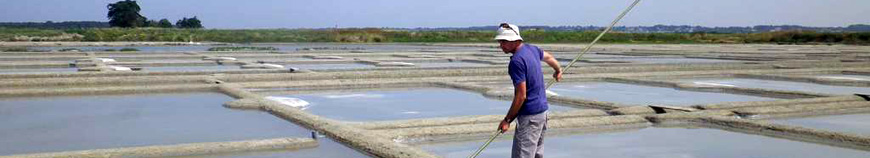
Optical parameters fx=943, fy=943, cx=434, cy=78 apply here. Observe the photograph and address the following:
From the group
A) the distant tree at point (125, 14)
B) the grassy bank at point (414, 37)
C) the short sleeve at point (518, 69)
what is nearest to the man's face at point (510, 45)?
the short sleeve at point (518, 69)

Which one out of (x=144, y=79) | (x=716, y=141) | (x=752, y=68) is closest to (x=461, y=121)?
(x=716, y=141)

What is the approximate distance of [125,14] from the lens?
238ft

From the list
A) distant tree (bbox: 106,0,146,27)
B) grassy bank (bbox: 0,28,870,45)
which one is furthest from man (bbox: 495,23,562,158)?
distant tree (bbox: 106,0,146,27)

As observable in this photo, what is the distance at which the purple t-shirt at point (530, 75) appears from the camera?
405 centimetres

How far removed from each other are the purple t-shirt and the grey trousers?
3 cm

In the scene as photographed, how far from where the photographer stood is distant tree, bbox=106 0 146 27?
7256 cm

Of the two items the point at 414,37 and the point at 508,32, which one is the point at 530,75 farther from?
the point at 414,37

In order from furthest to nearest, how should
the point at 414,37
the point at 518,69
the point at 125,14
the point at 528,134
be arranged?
the point at 125,14, the point at 414,37, the point at 528,134, the point at 518,69

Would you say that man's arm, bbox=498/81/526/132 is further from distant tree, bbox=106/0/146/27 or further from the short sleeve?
distant tree, bbox=106/0/146/27

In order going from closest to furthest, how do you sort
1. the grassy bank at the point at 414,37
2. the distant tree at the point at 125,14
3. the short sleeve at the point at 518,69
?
1. the short sleeve at the point at 518,69
2. the grassy bank at the point at 414,37
3. the distant tree at the point at 125,14

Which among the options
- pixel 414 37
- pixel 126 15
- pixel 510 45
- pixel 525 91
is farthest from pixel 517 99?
pixel 126 15

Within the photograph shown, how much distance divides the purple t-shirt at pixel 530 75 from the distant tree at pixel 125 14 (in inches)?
2854

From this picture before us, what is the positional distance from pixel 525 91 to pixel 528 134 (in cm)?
27

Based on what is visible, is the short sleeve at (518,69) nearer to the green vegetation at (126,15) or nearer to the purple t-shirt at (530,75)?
the purple t-shirt at (530,75)
